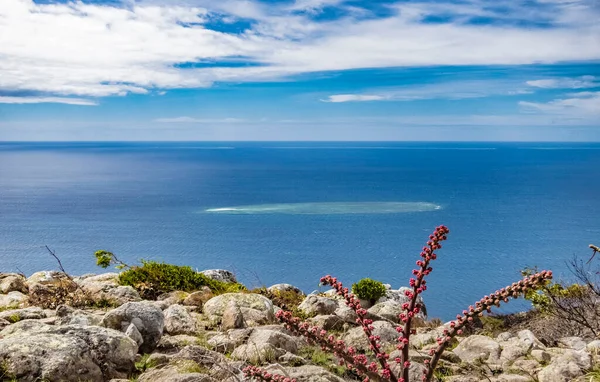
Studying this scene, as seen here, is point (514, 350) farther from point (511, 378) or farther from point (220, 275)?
point (220, 275)

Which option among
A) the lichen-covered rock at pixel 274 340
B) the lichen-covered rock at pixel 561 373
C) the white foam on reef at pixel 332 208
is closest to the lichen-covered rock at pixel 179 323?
the lichen-covered rock at pixel 274 340

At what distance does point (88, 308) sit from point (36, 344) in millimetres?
5838

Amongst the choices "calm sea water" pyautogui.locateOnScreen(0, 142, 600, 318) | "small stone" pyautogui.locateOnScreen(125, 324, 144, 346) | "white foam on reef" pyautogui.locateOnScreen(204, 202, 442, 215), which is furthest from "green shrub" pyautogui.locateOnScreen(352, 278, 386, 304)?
"white foam on reef" pyautogui.locateOnScreen(204, 202, 442, 215)

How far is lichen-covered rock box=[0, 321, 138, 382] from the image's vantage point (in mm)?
8211

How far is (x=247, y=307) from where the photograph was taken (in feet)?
45.4

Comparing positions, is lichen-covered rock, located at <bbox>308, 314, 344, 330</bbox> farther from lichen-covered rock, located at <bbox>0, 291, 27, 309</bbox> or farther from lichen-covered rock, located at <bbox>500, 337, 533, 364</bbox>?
lichen-covered rock, located at <bbox>0, 291, 27, 309</bbox>

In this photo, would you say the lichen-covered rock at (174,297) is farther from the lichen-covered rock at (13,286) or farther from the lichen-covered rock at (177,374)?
the lichen-covered rock at (177,374)

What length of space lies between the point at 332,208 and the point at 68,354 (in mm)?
120919

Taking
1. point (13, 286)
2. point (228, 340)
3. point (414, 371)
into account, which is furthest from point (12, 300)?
point (414, 371)

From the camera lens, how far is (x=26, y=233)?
327 ft

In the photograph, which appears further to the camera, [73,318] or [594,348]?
[594,348]

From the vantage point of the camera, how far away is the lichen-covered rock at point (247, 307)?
13.2 metres

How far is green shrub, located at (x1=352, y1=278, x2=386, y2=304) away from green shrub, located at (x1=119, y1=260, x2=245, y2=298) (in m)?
5.76

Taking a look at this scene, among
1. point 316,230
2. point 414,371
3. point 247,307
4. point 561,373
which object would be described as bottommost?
point 316,230
